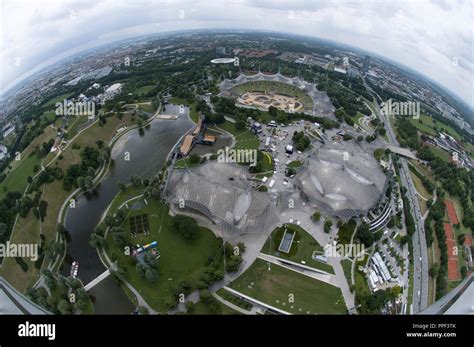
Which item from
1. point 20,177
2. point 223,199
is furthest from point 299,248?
point 20,177

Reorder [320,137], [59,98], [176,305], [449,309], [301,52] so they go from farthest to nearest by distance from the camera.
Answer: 1. [301,52]
2. [59,98]
3. [320,137]
4. [176,305]
5. [449,309]

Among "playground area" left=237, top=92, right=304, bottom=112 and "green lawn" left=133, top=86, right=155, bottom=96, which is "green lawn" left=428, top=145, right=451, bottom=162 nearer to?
"playground area" left=237, top=92, right=304, bottom=112

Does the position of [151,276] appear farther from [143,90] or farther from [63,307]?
[143,90]

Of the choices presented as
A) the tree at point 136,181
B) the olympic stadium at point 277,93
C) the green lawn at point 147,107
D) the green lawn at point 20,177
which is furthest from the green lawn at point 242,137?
the green lawn at point 20,177

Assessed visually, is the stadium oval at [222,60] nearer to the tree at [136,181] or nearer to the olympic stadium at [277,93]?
the olympic stadium at [277,93]

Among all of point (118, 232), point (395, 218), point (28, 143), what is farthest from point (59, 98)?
point (395, 218)
